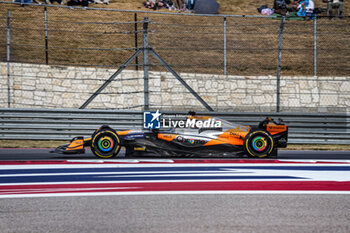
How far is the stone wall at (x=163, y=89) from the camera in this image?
15.4 meters

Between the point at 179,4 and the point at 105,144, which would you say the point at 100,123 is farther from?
the point at 179,4

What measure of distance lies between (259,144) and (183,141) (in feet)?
4.78

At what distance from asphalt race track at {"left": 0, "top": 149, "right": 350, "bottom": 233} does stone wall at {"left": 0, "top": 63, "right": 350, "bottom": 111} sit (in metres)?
5.50

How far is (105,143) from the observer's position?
975cm

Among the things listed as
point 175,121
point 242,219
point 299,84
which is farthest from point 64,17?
point 242,219

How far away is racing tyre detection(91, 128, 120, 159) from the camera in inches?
381

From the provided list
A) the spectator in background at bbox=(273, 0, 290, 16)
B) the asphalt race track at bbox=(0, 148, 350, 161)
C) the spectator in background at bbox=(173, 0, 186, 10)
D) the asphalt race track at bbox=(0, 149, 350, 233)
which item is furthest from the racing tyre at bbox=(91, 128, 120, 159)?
the spectator in background at bbox=(273, 0, 290, 16)

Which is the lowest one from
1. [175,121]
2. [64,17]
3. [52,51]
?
[175,121]

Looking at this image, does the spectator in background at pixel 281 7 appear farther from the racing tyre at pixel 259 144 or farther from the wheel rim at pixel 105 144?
the wheel rim at pixel 105 144

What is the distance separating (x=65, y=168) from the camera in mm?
8867

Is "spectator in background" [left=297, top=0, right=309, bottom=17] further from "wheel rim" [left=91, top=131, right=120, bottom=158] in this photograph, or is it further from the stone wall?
"wheel rim" [left=91, top=131, right=120, bottom=158]

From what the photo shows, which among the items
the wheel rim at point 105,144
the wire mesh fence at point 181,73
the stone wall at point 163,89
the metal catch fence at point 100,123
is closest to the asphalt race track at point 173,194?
the wheel rim at point 105,144

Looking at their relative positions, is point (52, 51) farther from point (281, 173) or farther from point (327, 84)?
point (281, 173)

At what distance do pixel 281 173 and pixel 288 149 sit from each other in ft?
12.8
